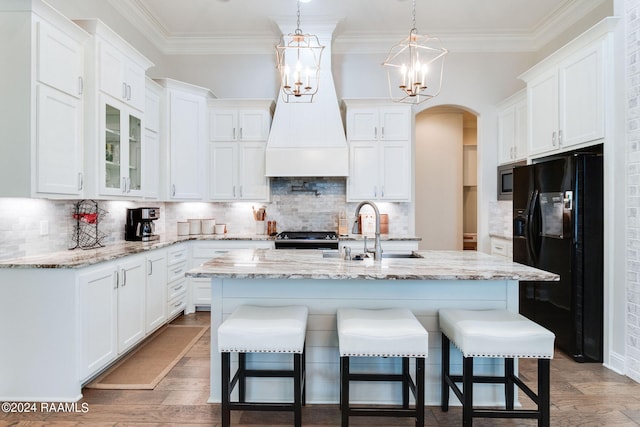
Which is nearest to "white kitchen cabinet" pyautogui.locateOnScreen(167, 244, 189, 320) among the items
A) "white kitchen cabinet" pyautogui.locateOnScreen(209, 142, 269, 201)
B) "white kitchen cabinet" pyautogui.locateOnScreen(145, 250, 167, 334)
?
"white kitchen cabinet" pyautogui.locateOnScreen(145, 250, 167, 334)

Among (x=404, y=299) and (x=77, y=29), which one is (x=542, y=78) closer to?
(x=404, y=299)

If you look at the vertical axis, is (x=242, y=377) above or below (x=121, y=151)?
below

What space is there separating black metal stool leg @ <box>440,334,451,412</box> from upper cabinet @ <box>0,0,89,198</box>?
2773 millimetres

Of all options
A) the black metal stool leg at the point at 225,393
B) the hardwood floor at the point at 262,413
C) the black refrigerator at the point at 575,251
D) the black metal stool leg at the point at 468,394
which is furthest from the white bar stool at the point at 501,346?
the black refrigerator at the point at 575,251

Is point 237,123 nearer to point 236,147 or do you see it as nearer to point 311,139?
point 236,147

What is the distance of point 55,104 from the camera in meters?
2.55

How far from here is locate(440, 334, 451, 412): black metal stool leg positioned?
2.19 meters

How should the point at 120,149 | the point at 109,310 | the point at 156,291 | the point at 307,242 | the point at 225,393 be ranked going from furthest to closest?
1. the point at 307,242
2. the point at 156,291
3. the point at 120,149
4. the point at 109,310
5. the point at 225,393

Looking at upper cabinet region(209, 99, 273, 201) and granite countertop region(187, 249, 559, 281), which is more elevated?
upper cabinet region(209, 99, 273, 201)

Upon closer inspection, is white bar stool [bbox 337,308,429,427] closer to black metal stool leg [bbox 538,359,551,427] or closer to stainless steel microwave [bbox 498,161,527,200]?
black metal stool leg [bbox 538,359,551,427]

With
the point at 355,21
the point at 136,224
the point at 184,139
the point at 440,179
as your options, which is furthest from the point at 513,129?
the point at 136,224

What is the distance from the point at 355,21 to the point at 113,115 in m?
2.96

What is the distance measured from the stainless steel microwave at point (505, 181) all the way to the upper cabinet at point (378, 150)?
1.22 metres

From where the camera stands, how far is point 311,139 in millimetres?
4480
